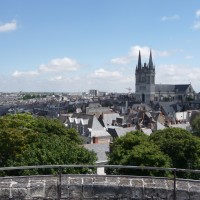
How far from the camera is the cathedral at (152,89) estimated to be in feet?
546

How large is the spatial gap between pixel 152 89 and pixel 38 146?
480 ft

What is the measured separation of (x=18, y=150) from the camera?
27.0m

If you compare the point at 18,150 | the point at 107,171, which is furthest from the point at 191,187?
the point at 18,150

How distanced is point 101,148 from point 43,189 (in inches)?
1305

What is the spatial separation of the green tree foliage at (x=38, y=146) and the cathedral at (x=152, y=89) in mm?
130314

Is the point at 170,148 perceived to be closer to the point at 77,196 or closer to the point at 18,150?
the point at 18,150

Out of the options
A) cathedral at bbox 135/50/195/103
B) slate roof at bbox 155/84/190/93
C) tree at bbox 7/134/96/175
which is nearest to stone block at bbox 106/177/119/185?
tree at bbox 7/134/96/175

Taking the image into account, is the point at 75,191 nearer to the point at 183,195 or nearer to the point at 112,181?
the point at 112,181

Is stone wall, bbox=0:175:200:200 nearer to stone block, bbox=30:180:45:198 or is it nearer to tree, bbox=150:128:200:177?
stone block, bbox=30:180:45:198

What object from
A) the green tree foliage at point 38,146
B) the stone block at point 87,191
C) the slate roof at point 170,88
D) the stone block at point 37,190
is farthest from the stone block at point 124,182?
the slate roof at point 170,88

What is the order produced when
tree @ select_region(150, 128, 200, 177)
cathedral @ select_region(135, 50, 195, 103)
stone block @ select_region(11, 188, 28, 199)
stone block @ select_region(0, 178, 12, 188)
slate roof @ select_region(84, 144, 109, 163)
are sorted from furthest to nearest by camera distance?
cathedral @ select_region(135, 50, 195, 103)
slate roof @ select_region(84, 144, 109, 163)
tree @ select_region(150, 128, 200, 177)
stone block @ select_region(0, 178, 12, 188)
stone block @ select_region(11, 188, 28, 199)

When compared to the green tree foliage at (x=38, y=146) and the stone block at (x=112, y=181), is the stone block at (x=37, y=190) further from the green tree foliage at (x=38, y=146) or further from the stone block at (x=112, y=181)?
the green tree foliage at (x=38, y=146)

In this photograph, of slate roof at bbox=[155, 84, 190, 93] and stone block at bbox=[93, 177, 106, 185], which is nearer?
stone block at bbox=[93, 177, 106, 185]

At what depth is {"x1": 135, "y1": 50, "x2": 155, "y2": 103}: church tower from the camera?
166 m
